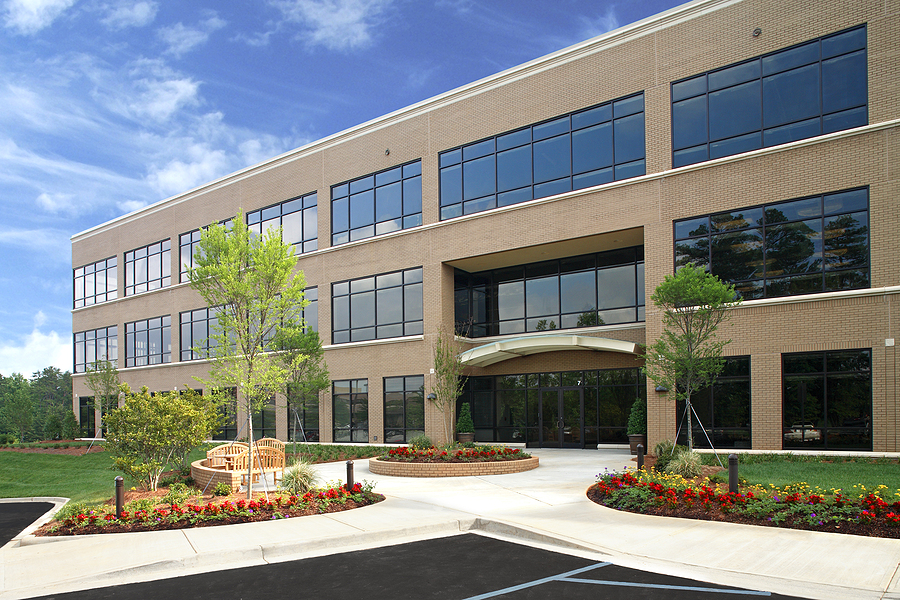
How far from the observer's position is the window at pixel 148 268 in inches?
1571

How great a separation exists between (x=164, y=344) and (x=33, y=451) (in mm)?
8651

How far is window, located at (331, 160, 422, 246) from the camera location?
28.3 m

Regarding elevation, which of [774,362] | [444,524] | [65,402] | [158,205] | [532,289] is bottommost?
[65,402]

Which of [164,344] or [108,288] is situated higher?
[108,288]

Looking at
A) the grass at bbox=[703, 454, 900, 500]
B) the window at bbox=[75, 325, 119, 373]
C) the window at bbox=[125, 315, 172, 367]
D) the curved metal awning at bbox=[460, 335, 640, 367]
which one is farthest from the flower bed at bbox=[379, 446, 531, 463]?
the window at bbox=[75, 325, 119, 373]

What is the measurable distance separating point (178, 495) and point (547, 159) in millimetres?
17244

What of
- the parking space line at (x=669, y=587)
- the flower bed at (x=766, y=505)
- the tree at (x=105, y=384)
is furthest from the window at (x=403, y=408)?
the parking space line at (x=669, y=587)

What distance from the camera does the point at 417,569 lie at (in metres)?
8.30

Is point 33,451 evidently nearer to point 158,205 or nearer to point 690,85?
point 158,205

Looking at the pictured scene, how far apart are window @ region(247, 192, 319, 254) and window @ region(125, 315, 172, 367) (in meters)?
10.6

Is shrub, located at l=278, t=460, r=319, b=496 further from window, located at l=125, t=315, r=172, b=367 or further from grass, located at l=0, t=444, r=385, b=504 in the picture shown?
window, located at l=125, t=315, r=172, b=367

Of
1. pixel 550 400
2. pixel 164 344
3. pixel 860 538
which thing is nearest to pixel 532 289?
pixel 550 400

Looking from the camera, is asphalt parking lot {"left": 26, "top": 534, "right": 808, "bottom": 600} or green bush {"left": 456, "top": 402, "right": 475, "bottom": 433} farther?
green bush {"left": 456, "top": 402, "right": 475, "bottom": 433}

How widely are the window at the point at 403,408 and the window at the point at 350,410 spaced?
1205mm
